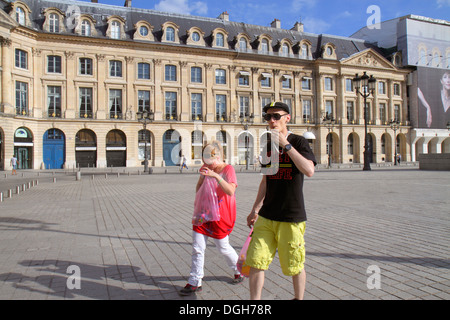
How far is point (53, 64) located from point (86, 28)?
18.4ft

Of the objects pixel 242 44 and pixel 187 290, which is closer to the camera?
pixel 187 290

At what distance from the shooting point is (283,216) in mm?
2930

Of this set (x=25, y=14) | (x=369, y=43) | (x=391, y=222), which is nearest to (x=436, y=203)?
(x=391, y=222)

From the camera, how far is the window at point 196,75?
43.9 m

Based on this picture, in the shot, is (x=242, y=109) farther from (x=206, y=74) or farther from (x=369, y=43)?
(x=369, y=43)

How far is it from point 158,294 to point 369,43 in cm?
6253

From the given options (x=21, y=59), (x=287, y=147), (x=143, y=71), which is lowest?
(x=287, y=147)

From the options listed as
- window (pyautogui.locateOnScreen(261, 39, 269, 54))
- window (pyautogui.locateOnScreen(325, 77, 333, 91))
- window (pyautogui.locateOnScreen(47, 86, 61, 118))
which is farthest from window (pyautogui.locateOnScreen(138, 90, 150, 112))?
window (pyautogui.locateOnScreen(325, 77, 333, 91))

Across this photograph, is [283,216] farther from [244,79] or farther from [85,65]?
[244,79]

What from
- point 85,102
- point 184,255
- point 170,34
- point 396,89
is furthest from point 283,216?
point 396,89

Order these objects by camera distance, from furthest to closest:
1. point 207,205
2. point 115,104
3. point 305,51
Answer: point 305,51, point 115,104, point 207,205

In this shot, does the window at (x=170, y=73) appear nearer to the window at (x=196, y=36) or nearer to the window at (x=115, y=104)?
the window at (x=196, y=36)

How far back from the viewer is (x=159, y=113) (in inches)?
1649

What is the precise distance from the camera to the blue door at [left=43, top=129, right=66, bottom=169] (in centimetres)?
3744
